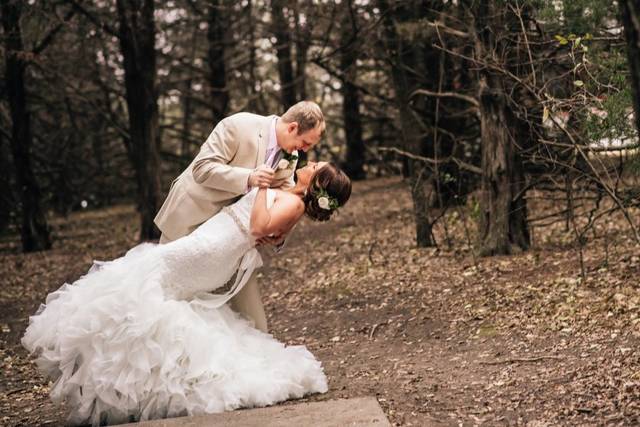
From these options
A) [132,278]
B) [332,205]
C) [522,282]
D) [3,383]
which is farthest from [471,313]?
[3,383]

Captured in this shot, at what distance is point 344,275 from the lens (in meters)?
10.3

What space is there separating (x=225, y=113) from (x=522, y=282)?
12.8 m

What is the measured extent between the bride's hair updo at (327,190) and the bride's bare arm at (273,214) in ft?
0.33

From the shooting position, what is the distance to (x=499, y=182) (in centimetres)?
941

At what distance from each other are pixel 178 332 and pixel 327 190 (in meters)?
1.30

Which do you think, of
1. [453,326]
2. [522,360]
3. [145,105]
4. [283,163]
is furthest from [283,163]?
[145,105]

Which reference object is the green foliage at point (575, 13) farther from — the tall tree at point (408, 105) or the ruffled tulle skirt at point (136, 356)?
the ruffled tulle skirt at point (136, 356)

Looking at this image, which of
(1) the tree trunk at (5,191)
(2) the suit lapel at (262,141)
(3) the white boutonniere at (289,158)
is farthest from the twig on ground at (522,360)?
(1) the tree trunk at (5,191)

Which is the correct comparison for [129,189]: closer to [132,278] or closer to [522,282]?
[522,282]

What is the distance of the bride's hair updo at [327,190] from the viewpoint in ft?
17.3

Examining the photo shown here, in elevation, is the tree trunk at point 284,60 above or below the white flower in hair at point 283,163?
above

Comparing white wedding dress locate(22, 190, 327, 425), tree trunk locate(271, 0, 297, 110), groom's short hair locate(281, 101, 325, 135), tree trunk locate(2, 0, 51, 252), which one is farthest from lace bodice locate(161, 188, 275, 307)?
tree trunk locate(271, 0, 297, 110)

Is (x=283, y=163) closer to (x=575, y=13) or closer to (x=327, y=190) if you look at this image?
(x=327, y=190)

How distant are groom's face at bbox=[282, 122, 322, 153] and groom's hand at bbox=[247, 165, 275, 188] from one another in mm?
231
